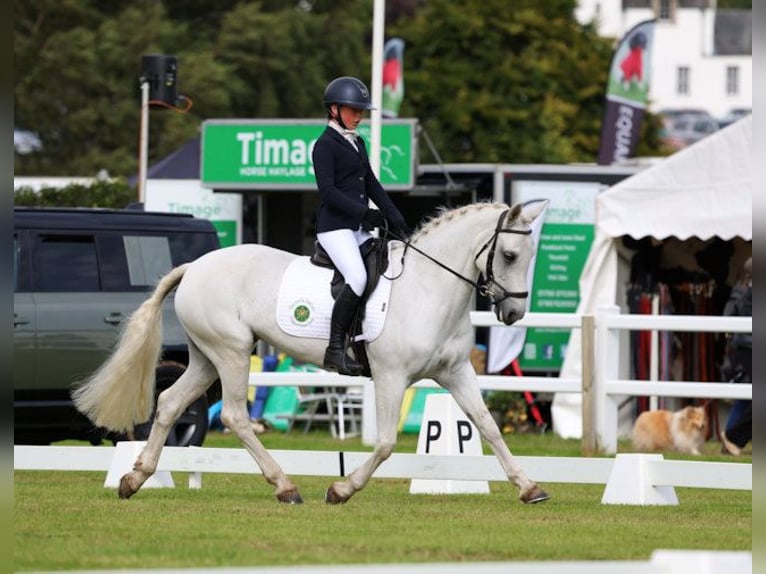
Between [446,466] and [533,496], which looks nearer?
[533,496]

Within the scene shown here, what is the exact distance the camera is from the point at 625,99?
32438mm

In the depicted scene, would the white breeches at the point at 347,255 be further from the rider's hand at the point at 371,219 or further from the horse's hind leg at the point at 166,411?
the horse's hind leg at the point at 166,411

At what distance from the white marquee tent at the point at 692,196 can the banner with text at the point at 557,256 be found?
2.03 m

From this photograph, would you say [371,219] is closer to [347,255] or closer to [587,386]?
[347,255]

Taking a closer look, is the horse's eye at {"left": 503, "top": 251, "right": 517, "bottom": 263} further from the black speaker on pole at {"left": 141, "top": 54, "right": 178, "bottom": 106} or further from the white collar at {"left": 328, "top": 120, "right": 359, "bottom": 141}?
the black speaker on pole at {"left": 141, "top": 54, "right": 178, "bottom": 106}

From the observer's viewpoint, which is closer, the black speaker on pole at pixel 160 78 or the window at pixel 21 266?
the window at pixel 21 266

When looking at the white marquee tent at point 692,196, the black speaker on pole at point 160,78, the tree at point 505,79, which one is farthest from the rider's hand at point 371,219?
the tree at point 505,79

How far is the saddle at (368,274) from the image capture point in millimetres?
11242

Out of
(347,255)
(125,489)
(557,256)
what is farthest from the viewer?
(557,256)

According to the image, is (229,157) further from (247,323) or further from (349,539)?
(349,539)

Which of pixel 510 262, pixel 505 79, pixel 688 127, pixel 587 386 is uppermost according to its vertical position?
pixel 688 127

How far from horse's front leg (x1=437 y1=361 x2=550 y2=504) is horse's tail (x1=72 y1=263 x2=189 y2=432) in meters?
1.98

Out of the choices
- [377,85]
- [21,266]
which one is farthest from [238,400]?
[377,85]

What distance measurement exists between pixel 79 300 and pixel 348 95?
4.92 m
